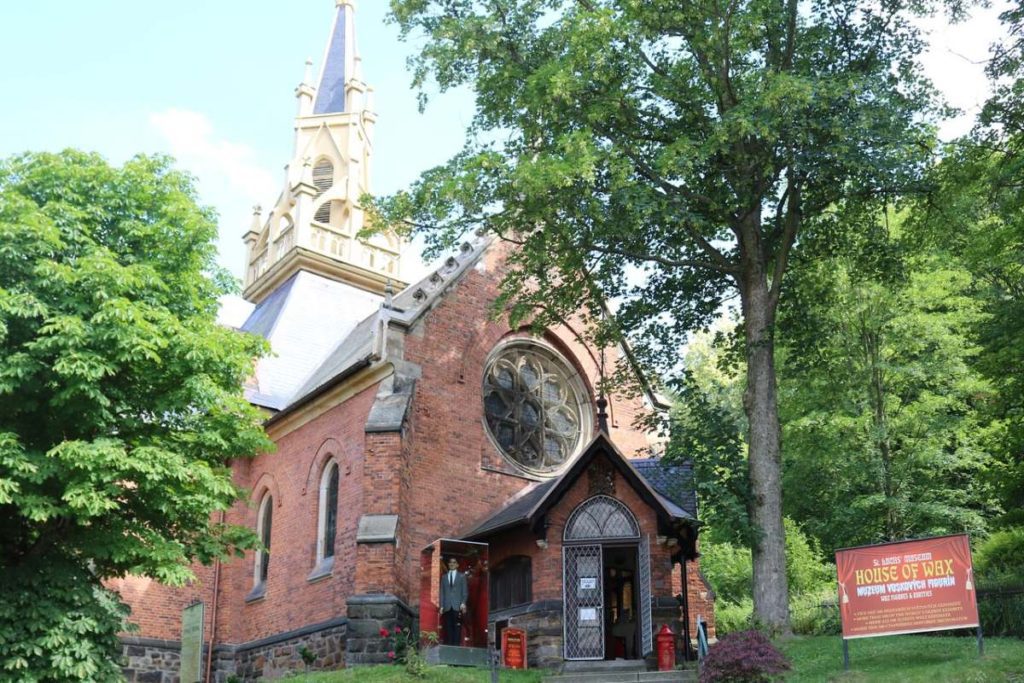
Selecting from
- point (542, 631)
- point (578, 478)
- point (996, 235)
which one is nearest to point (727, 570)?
point (578, 478)

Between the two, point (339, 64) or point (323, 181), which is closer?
point (323, 181)

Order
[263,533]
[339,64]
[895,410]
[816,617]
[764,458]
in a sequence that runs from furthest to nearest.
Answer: [339,64] → [263,533] → [895,410] → [816,617] → [764,458]

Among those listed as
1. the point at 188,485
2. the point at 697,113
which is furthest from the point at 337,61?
the point at 188,485

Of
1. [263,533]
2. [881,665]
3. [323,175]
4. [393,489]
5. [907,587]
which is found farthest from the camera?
[323,175]

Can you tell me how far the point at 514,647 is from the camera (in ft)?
62.4

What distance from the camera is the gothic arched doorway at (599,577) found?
63.4ft

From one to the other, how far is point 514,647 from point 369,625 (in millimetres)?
2618

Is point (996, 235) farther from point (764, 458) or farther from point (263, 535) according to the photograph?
point (263, 535)

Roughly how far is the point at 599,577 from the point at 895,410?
31.6 ft

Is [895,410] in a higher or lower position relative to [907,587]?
higher

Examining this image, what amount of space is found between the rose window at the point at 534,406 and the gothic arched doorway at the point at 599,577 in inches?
160

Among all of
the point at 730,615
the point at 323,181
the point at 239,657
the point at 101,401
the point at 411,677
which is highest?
the point at 323,181

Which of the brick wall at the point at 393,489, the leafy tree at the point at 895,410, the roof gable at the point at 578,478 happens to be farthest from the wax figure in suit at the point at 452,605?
the leafy tree at the point at 895,410

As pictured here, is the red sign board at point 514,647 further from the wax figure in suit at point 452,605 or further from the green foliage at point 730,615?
the green foliage at point 730,615
